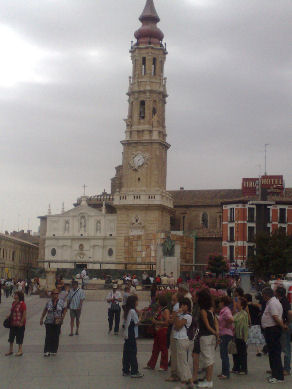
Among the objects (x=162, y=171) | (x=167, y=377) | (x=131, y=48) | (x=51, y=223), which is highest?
(x=131, y=48)

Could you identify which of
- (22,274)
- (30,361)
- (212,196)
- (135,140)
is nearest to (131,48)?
(135,140)

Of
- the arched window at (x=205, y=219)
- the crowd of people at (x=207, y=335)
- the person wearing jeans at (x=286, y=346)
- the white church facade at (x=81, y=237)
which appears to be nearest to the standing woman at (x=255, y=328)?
the crowd of people at (x=207, y=335)

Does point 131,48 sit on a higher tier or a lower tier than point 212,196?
higher

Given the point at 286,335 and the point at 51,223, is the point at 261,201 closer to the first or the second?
the point at 51,223

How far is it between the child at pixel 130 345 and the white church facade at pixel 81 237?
214 ft

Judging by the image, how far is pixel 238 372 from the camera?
13070 millimetres

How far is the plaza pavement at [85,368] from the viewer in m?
11.8

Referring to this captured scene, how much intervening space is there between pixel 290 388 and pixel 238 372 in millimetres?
1686

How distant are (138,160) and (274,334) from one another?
65.4 metres

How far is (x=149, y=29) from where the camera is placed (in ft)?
261

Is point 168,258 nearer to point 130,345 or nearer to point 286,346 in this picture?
point 286,346

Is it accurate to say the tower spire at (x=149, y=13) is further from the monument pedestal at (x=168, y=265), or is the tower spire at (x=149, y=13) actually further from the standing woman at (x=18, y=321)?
the standing woman at (x=18, y=321)

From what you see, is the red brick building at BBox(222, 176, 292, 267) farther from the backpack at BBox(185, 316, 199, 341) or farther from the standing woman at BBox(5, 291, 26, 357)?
the backpack at BBox(185, 316, 199, 341)

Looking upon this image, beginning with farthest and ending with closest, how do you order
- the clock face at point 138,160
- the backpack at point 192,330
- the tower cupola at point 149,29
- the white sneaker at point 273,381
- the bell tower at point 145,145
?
the tower cupola at point 149,29 → the clock face at point 138,160 → the bell tower at point 145,145 → the backpack at point 192,330 → the white sneaker at point 273,381
